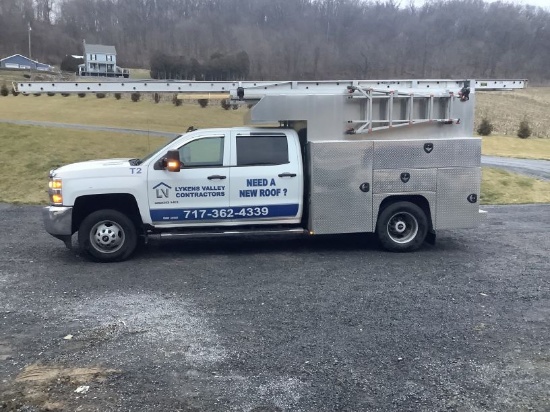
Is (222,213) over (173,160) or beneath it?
beneath

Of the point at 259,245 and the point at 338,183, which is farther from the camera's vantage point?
the point at 259,245

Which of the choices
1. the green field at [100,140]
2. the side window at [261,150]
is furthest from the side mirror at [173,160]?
the green field at [100,140]

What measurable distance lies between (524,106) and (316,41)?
99.1 feet

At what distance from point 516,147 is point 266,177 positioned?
2988 cm

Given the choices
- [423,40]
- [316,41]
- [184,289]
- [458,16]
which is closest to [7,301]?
[184,289]

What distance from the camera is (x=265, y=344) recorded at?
5.32 metres

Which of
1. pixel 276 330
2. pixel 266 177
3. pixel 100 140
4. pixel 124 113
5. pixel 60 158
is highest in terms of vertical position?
pixel 124 113

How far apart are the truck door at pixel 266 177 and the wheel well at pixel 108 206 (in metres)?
1.40

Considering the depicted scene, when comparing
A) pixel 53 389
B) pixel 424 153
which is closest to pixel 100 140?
pixel 424 153

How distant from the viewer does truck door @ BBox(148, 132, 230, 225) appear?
8.35 metres

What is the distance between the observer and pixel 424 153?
8.78m

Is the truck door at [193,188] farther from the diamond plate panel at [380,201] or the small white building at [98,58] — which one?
the small white building at [98,58]

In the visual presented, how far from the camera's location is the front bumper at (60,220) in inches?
321

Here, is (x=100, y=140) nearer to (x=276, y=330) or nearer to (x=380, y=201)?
(x=380, y=201)
